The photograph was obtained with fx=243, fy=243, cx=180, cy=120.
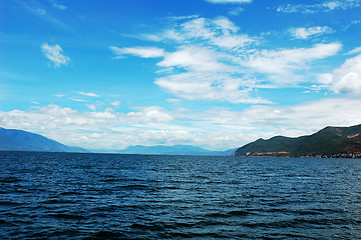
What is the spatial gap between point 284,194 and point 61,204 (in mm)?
32326

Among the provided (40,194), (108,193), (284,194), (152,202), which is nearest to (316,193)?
(284,194)

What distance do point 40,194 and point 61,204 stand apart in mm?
7717

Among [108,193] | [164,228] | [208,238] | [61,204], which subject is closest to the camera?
[208,238]

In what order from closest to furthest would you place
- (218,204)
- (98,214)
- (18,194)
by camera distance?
(98,214) < (218,204) < (18,194)

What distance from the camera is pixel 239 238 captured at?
1891 centimetres

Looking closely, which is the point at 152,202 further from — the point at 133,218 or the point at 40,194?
the point at 40,194

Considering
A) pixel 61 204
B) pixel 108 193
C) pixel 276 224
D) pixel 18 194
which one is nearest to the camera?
pixel 276 224

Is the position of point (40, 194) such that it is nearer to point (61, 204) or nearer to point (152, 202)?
point (61, 204)

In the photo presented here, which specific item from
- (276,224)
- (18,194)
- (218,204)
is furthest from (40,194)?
(276,224)

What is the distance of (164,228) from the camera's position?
2095 centimetres

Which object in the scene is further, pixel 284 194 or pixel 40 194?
pixel 284 194

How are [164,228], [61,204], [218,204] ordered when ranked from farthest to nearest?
[218,204] < [61,204] < [164,228]

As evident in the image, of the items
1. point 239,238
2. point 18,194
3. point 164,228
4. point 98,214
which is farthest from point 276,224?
point 18,194

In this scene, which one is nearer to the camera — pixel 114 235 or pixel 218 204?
pixel 114 235
